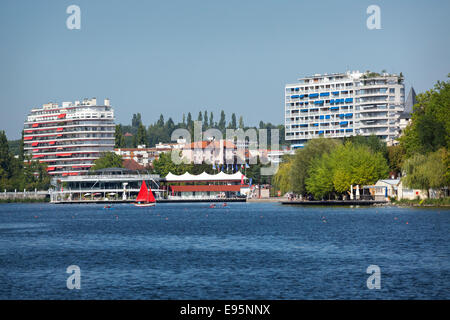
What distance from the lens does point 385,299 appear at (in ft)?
110

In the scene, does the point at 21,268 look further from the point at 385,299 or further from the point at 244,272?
the point at 385,299

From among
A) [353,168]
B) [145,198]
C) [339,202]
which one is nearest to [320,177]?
[353,168]

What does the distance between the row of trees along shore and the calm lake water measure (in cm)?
2520

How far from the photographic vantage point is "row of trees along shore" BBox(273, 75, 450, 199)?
106 m

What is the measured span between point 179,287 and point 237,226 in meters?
48.2

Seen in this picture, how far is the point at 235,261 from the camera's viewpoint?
160ft

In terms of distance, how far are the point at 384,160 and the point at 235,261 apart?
9094cm

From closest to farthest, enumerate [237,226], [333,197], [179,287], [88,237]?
[179,287] < [88,237] < [237,226] < [333,197]

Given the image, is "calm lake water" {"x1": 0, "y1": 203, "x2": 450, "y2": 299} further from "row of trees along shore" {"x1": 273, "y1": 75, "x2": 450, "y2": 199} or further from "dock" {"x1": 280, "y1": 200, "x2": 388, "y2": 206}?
"dock" {"x1": 280, "y1": 200, "x2": 388, "y2": 206}

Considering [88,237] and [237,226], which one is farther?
[237,226]

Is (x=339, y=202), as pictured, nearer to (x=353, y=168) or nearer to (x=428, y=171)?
(x=353, y=168)

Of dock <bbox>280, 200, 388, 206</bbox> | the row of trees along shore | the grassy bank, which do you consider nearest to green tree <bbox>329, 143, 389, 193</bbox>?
the row of trees along shore
